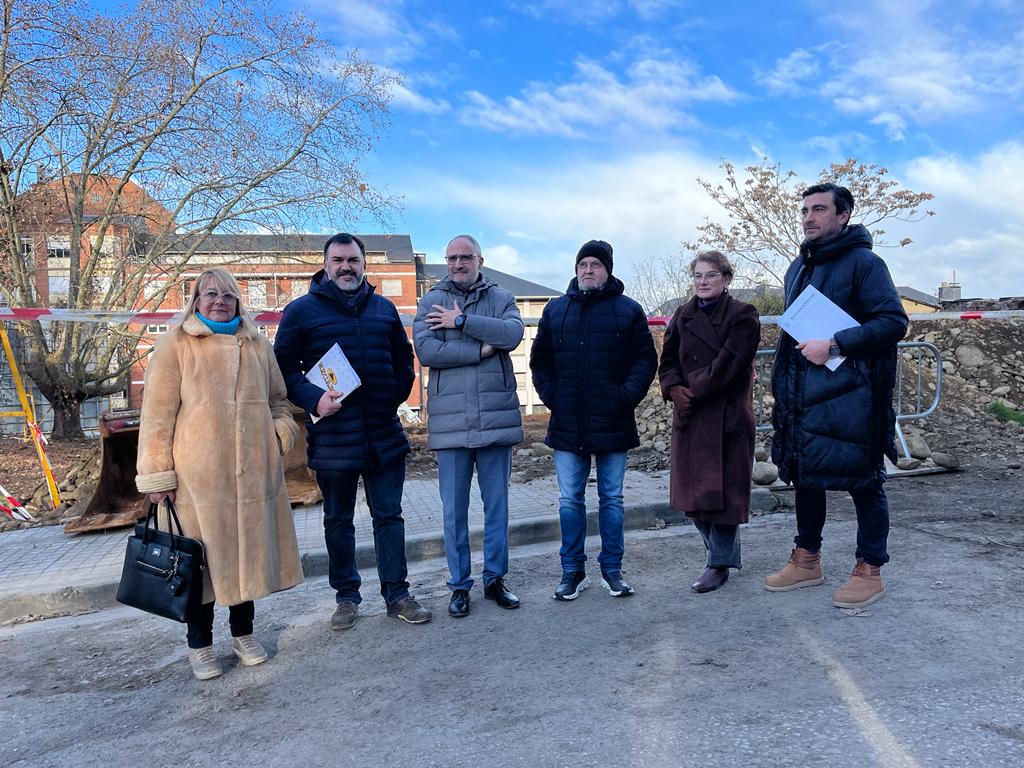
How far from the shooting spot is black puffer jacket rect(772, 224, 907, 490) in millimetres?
3764

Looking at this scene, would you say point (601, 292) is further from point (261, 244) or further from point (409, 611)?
point (261, 244)

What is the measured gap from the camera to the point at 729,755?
241cm

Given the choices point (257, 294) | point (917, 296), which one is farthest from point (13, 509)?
point (917, 296)

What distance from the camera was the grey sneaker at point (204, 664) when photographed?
11.1 feet

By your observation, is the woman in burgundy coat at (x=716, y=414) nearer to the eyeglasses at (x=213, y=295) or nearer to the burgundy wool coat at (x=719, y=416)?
the burgundy wool coat at (x=719, y=416)

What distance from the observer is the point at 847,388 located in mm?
3822

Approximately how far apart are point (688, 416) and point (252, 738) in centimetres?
282

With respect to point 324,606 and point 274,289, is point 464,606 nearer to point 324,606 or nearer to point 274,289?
point 324,606

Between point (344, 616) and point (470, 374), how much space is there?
1507 mm

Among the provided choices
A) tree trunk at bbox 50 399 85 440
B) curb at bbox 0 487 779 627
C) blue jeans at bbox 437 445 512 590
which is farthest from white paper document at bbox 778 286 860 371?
tree trunk at bbox 50 399 85 440

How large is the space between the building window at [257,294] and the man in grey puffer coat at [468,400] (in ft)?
36.7

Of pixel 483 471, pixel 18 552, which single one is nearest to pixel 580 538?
pixel 483 471

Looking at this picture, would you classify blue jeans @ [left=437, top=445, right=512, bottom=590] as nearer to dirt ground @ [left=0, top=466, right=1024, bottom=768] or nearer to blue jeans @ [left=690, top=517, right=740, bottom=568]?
dirt ground @ [left=0, top=466, right=1024, bottom=768]

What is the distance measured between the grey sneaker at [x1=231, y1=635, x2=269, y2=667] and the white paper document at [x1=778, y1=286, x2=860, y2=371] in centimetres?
315
